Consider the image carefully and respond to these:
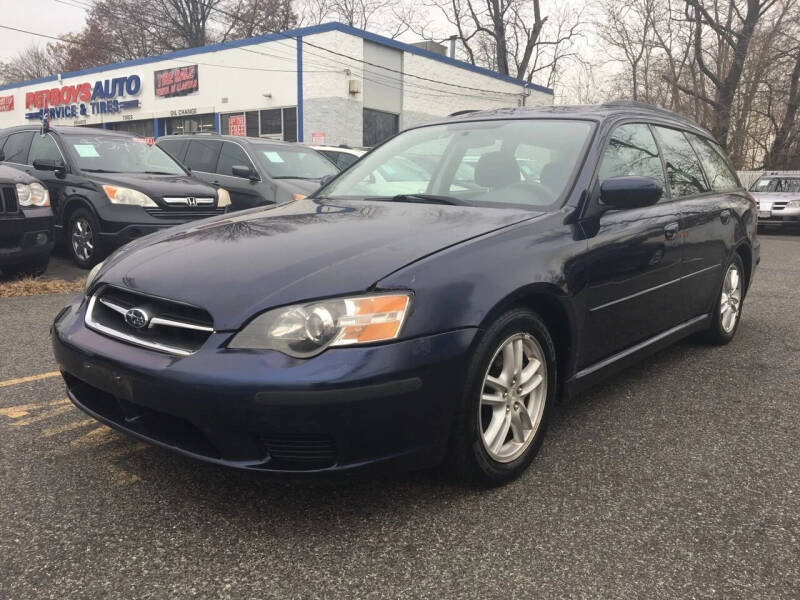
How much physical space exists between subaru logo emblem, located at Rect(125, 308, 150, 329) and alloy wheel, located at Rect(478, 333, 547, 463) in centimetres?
123

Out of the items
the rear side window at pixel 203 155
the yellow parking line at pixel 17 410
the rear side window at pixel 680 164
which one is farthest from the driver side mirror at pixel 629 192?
the rear side window at pixel 203 155

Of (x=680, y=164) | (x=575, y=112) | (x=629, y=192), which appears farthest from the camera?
(x=680, y=164)

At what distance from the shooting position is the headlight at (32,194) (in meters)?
6.30

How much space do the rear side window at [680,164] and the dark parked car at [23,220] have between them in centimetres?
550

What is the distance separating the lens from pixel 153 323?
233cm

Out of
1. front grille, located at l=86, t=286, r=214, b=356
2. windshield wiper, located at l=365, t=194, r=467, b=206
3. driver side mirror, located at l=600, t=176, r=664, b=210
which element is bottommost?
front grille, located at l=86, t=286, r=214, b=356

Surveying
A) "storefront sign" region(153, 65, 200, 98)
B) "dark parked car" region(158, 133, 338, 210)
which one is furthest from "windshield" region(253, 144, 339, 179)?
"storefront sign" region(153, 65, 200, 98)

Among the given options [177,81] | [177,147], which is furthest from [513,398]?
[177,81]

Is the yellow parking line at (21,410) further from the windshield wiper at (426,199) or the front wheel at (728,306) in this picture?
the front wheel at (728,306)

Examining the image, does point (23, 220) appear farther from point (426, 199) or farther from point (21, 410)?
point (426, 199)

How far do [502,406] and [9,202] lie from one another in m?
5.48

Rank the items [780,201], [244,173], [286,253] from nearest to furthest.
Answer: [286,253]
[244,173]
[780,201]

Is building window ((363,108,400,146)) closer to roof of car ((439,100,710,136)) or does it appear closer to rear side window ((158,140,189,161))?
rear side window ((158,140,189,161))

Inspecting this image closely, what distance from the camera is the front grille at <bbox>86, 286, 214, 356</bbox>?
2.24 metres
